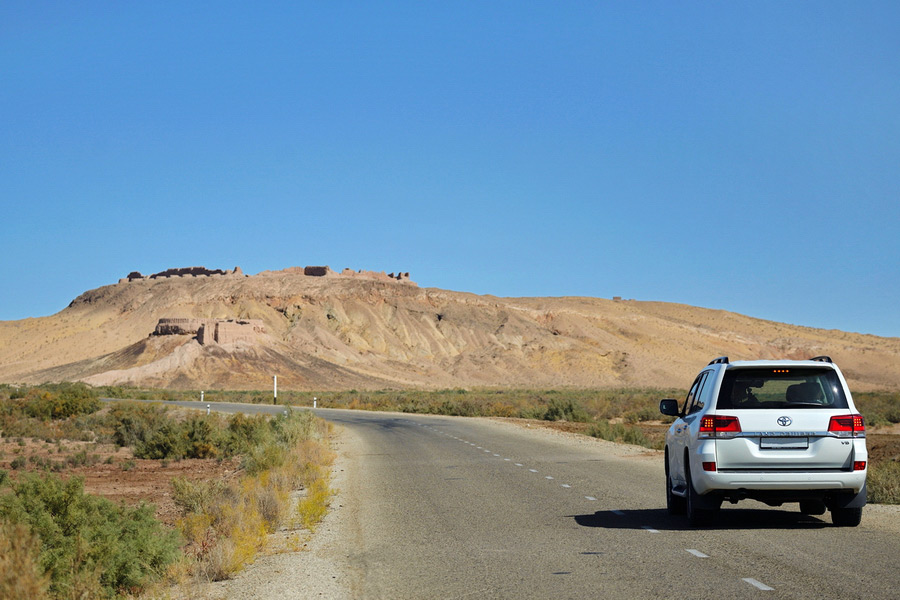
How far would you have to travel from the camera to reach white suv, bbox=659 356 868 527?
1084cm

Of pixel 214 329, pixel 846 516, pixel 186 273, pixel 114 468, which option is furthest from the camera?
pixel 186 273

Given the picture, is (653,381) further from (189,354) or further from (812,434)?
(812,434)

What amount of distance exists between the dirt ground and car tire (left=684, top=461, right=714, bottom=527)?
9.67 m

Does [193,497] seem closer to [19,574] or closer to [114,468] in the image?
[19,574]

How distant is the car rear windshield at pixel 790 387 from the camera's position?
1112 cm

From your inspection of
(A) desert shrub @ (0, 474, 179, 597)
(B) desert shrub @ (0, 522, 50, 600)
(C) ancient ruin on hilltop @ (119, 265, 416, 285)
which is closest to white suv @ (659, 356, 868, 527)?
(A) desert shrub @ (0, 474, 179, 597)

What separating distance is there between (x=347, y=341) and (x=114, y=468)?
98455 mm

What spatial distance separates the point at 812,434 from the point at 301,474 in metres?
10.7

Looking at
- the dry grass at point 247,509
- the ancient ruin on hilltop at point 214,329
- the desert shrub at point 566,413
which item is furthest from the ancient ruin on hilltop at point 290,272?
the dry grass at point 247,509

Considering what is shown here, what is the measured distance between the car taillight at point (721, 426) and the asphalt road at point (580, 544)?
1137mm

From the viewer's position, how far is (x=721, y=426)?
1102cm

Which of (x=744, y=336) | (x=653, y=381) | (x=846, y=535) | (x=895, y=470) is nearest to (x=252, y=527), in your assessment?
(x=846, y=535)

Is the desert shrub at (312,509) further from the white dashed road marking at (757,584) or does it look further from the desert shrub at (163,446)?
the desert shrub at (163,446)

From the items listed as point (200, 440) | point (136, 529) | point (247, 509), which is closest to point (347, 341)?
point (200, 440)
